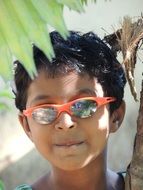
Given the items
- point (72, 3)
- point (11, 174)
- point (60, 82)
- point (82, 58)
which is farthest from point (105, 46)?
point (11, 174)

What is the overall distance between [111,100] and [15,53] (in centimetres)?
89

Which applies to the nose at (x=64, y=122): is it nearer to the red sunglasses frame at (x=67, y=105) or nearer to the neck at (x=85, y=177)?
the red sunglasses frame at (x=67, y=105)

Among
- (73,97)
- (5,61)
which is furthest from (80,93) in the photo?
(5,61)

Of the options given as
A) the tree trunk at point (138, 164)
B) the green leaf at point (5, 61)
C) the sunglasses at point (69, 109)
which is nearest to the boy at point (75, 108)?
the sunglasses at point (69, 109)

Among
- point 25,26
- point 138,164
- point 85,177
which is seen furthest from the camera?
point 85,177

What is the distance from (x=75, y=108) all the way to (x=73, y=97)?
0.15 feet

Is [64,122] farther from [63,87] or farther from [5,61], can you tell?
[5,61]

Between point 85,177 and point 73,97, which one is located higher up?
point 73,97

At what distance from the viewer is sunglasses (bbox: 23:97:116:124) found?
3.54 feet

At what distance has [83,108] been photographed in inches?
43.0

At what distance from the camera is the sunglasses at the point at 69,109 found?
3.54 feet

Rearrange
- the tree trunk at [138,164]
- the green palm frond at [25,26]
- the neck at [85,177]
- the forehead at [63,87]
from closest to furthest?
the green palm frond at [25,26] → the tree trunk at [138,164] → the forehead at [63,87] → the neck at [85,177]

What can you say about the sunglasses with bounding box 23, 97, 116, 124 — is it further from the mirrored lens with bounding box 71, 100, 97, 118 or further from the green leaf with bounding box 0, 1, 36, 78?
the green leaf with bounding box 0, 1, 36, 78

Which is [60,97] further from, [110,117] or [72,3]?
[72,3]
